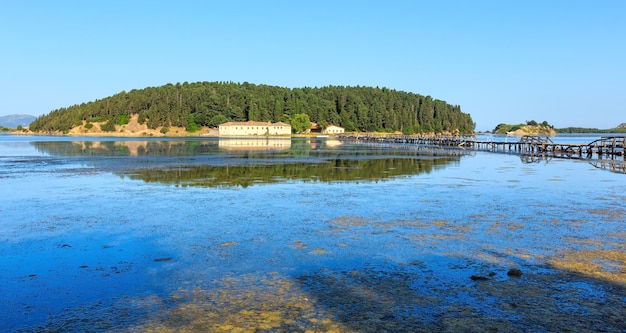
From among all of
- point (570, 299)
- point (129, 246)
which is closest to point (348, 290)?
point (570, 299)

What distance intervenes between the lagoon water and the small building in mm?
164764

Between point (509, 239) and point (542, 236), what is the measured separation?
1089 millimetres

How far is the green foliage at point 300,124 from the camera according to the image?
7785 inches

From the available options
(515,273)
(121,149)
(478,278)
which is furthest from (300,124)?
(478,278)

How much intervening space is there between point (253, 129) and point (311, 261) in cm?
17701

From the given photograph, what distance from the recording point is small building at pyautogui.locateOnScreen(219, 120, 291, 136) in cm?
18512

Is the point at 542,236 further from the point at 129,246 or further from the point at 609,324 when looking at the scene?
the point at 129,246

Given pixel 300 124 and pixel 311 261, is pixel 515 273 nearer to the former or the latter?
pixel 311 261

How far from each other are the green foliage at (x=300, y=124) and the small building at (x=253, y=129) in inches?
399

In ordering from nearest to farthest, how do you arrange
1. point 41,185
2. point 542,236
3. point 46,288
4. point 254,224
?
point 46,288 < point 542,236 < point 254,224 < point 41,185

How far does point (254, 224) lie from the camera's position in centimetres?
1441

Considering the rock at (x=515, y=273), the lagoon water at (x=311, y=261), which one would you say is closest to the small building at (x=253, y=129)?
the lagoon water at (x=311, y=261)

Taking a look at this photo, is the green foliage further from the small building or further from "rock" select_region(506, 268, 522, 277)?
"rock" select_region(506, 268, 522, 277)

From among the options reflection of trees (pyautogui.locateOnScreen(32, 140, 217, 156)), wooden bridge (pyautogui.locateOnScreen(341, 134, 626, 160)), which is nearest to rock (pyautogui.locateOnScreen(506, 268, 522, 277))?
wooden bridge (pyautogui.locateOnScreen(341, 134, 626, 160))
